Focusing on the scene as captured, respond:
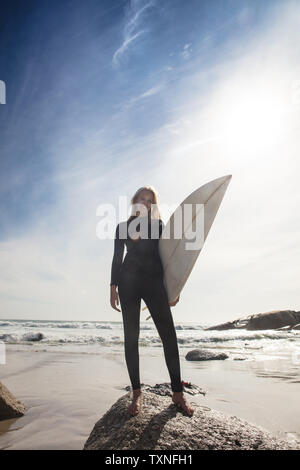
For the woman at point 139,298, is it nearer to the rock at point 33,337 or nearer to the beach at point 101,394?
the beach at point 101,394

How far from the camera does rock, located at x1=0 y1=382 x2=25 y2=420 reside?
297 cm

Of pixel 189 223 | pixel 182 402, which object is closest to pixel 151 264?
pixel 189 223

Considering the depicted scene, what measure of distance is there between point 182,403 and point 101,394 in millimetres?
2040

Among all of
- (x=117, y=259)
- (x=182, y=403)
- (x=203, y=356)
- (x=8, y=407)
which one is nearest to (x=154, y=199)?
(x=117, y=259)

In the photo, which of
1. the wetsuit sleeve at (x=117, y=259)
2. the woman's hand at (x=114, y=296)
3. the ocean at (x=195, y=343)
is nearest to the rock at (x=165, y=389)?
the woman's hand at (x=114, y=296)

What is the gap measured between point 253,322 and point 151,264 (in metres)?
21.4

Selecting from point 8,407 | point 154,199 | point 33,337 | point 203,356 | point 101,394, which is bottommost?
point 33,337

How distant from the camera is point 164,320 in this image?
2555 mm

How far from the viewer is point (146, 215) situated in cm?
306

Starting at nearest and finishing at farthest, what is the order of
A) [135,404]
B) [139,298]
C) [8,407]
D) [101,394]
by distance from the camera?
[135,404]
[139,298]
[8,407]
[101,394]

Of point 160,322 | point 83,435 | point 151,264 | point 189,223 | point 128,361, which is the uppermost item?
point 189,223

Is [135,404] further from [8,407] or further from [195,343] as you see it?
[195,343]

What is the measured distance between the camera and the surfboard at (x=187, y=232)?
9.41 feet
